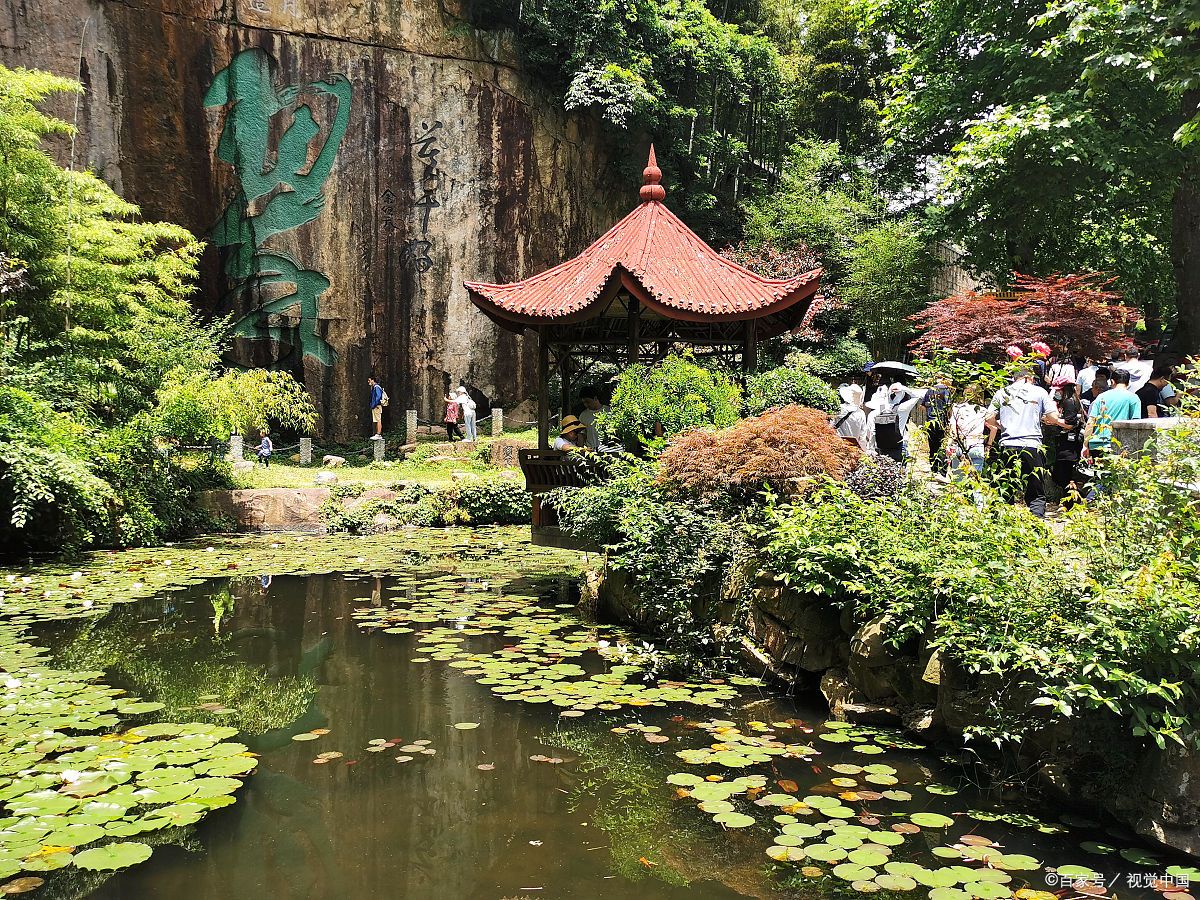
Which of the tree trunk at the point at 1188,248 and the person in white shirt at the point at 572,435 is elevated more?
the tree trunk at the point at 1188,248

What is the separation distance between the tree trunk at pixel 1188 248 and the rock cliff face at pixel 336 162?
13086 mm

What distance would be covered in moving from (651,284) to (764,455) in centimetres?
313

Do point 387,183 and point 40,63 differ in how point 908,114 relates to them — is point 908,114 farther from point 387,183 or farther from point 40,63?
point 40,63

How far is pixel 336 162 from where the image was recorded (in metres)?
19.1

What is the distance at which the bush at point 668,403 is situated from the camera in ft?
25.0

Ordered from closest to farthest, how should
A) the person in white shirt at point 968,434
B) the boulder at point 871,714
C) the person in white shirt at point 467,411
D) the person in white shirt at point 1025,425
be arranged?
the boulder at point 871,714 → the person in white shirt at point 968,434 → the person in white shirt at point 1025,425 → the person in white shirt at point 467,411

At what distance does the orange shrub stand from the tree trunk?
312 inches

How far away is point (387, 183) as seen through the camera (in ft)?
64.1

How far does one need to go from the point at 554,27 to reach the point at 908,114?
27.3ft

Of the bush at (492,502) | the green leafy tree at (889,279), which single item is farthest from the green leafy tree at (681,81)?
the bush at (492,502)

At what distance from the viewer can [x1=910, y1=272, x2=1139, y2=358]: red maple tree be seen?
1372 centimetres

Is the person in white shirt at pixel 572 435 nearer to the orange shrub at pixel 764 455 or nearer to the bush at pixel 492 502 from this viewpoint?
the orange shrub at pixel 764 455

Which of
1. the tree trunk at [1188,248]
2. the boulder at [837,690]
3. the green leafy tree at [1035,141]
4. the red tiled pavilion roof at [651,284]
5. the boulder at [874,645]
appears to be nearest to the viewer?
the boulder at [874,645]

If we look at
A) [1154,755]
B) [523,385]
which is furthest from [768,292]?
[523,385]
